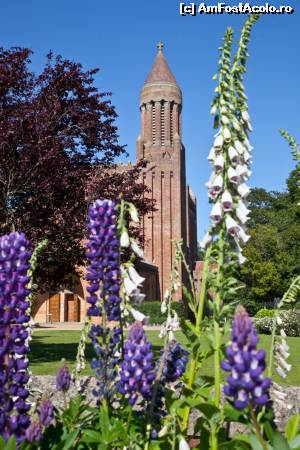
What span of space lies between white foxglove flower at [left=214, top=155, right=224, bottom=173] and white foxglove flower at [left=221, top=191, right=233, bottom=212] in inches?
6.1

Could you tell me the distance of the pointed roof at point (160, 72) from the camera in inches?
2015

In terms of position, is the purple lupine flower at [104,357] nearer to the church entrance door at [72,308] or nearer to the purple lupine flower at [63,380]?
the purple lupine flower at [63,380]

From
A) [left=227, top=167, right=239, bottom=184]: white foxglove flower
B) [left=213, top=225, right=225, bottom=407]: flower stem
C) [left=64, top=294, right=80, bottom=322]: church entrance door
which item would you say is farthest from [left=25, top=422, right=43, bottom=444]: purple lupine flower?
[left=64, top=294, right=80, bottom=322]: church entrance door

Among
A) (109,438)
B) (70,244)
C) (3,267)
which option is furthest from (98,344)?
(70,244)

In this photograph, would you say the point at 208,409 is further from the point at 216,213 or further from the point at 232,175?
the point at 232,175

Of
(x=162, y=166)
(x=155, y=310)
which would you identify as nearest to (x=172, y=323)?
(x=155, y=310)

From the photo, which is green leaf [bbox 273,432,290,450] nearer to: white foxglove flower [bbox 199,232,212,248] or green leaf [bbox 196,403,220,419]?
green leaf [bbox 196,403,220,419]

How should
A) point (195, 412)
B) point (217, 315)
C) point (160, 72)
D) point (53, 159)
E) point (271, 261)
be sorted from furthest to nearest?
point (160, 72) < point (271, 261) < point (53, 159) < point (195, 412) < point (217, 315)

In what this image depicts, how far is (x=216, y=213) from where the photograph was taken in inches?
104

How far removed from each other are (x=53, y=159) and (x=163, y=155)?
41.3 meters

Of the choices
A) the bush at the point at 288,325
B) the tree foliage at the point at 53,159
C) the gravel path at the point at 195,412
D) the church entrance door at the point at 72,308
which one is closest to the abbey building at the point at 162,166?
the church entrance door at the point at 72,308

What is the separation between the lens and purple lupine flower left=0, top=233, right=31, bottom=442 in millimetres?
2262

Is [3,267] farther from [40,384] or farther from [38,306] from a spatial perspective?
[38,306]

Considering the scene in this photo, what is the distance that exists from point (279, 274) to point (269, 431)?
133ft
